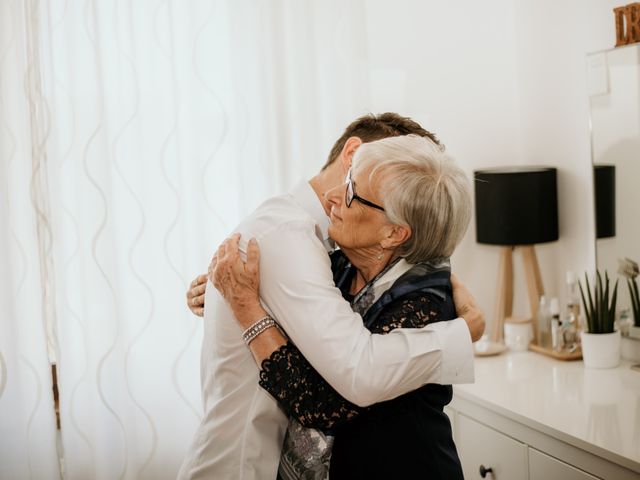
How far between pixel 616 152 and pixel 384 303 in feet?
5.05

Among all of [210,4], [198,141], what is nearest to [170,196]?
[198,141]

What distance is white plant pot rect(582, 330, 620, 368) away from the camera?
244 cm

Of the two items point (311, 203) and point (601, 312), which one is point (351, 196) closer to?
point (311, 203)

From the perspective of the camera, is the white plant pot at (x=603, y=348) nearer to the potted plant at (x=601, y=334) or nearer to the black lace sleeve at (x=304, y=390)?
the potted plant at (x=601, y=334)

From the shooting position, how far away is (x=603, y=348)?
8.02 feet

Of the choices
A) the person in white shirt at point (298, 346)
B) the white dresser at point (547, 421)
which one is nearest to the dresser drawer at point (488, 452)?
the white dresser at point (547, 421)

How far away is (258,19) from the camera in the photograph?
2.56 metres

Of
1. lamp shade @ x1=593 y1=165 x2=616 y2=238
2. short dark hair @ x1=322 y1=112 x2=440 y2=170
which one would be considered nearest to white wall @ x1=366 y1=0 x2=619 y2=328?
lamp shade @ x1=593 y1=165 x2=616 y2=238

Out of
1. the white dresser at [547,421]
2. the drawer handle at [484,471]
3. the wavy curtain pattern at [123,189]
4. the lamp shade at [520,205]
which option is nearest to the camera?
the white dresser at [547,421]

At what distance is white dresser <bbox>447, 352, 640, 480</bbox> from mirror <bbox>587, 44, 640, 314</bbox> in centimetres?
40

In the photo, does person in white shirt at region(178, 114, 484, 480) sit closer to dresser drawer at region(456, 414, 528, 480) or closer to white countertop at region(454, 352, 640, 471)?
white countertop at region(454, 352, 640, 471)

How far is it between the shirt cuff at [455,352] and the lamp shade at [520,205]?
149 centimetres

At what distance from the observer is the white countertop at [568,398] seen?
184cm

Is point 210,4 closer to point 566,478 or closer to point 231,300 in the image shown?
point 231,300
